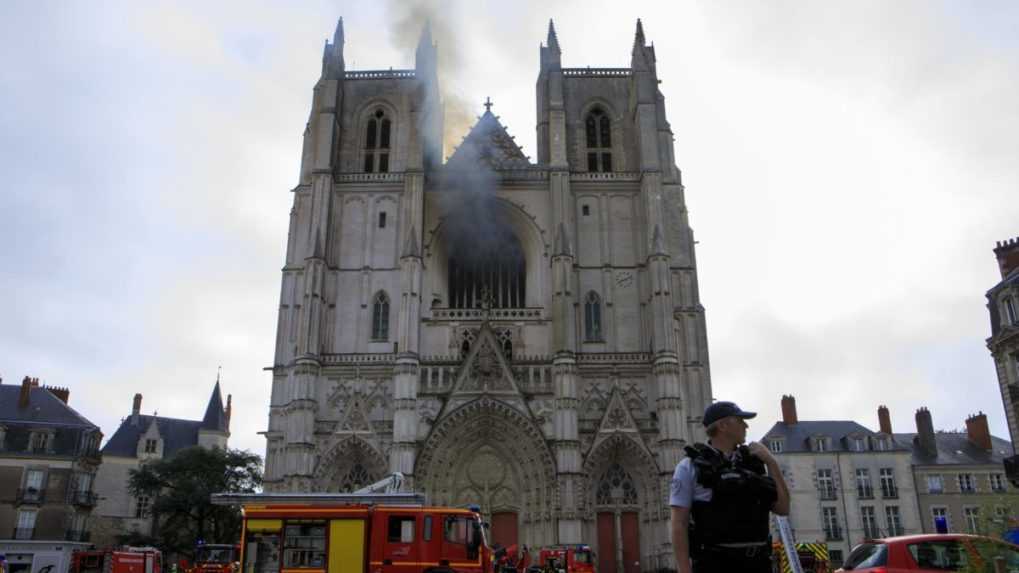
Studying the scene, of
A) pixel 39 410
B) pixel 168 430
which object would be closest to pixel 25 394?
pixel 39 410

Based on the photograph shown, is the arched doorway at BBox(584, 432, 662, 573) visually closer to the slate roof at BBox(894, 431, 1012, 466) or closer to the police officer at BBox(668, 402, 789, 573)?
the slate roof at BBox(894, 431, 1012, 466)

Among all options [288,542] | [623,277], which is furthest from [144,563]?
[623,277]

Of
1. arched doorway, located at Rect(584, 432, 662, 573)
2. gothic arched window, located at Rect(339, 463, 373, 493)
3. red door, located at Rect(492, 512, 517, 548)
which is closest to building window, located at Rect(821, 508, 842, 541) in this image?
arched doorway, located at Rect(584, 432, 662, 573)

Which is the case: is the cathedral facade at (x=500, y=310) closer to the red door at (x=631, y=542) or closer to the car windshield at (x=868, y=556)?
the red door at (x=631, y=542)

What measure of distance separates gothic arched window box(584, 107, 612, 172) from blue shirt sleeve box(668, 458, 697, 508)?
3243cm

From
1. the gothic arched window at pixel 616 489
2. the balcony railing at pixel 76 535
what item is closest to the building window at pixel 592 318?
the gothic arched window at pixel 616 489

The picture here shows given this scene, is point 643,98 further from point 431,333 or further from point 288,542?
point 288,542

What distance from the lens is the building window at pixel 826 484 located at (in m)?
42.0

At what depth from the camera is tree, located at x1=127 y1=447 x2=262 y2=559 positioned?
1465 inches

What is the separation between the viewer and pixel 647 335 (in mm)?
31906

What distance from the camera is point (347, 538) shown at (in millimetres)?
13883

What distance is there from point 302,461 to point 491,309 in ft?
30.2

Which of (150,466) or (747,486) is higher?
(150,466)

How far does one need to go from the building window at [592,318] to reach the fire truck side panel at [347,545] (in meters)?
19.3
